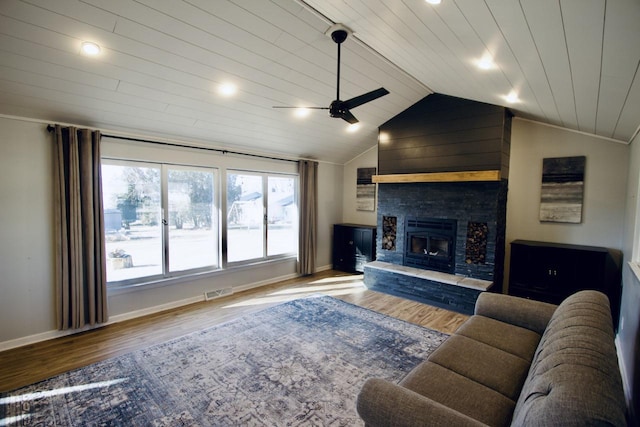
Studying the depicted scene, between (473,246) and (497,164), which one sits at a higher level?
(497,164)

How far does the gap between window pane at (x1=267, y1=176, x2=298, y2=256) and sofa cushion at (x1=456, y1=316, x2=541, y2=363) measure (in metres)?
3.75

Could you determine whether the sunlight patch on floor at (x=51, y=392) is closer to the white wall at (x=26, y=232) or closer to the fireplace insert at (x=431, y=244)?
the white wall at (x=26, y=232)

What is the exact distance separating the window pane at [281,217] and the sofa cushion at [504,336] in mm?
3747

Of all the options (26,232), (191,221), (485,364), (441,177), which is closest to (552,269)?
(441,177)

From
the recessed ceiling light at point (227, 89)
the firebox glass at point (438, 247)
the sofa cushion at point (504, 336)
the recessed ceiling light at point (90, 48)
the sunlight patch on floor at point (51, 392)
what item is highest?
the recessed ceiling light at point (227, 89)

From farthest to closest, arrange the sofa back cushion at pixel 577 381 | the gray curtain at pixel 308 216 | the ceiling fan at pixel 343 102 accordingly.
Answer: the gray curtain at pixel 308 216 → the ceiling fan at pixel 343 102 → the sofa back cushion at pixel 577 381

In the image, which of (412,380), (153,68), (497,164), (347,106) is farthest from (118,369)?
(497,164)

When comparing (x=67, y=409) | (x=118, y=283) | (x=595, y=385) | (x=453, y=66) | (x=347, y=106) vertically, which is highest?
(x=453, y=66)

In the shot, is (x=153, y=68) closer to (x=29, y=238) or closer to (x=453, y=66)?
(x=29, y=238)

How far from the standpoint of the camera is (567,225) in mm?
3965

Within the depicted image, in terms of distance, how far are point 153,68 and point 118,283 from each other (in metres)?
2.59

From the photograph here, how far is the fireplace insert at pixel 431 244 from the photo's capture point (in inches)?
172

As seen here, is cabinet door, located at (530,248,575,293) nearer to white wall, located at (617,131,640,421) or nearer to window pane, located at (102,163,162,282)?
white wall, located at (617,131,640,421)

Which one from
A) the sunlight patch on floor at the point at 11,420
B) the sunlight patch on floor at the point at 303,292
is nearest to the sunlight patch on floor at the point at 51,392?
the sunlight patch on floor at the point at 11,420
